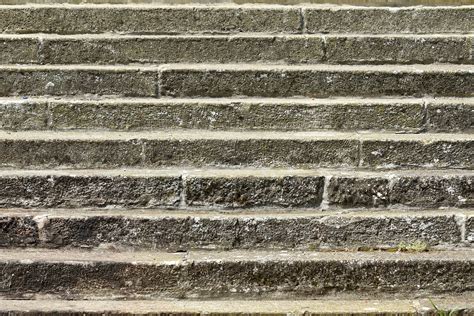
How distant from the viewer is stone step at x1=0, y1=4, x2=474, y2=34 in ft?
22.5

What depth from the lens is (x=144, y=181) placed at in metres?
5.00

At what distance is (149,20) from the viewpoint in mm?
6875

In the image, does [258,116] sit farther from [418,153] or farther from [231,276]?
[231,276]

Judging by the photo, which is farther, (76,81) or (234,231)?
(76,81)

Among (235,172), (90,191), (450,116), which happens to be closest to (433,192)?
(450,116)

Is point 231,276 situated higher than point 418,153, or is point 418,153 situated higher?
point 418,153

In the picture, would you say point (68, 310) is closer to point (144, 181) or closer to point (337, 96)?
point (144, 181)

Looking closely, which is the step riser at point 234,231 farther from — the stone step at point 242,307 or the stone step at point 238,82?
the stone step at point 238,82

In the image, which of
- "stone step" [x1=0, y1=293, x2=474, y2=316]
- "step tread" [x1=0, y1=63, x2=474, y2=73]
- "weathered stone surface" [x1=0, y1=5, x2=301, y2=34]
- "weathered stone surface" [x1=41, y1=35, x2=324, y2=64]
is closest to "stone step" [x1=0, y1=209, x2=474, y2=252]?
"stone step" [x1=0, y1=293, x2=474, y2=316]

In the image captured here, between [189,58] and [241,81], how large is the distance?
2.22 ft

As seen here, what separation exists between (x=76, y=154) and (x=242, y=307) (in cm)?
166

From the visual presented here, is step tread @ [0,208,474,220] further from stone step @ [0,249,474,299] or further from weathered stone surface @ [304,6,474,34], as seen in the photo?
weathered stone surface @ [304,6,474,34]

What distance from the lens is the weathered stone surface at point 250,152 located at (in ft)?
17.4

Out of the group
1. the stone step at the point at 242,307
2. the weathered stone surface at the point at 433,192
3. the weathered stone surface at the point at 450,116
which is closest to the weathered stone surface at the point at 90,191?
the stone step at the point at 242,307
